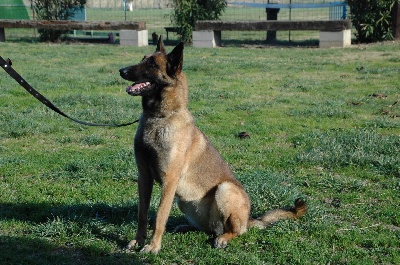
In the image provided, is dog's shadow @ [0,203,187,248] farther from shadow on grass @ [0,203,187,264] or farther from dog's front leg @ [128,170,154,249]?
dog's front leg @ [128,170,154,249]

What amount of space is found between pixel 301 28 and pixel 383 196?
15.7 meters

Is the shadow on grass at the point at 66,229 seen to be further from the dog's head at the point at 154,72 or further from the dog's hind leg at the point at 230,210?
the dog's head at the point at 154,72

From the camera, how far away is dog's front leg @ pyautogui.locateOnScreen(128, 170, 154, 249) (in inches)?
187

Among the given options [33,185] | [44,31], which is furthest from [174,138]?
[44,31]

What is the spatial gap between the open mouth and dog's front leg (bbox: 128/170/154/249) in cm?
72

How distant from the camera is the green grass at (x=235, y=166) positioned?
4.74 m

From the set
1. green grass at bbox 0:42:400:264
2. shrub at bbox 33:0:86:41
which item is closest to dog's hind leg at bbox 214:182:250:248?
green grass at bbox 0:42:400:264

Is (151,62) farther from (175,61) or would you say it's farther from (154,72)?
(175,61)

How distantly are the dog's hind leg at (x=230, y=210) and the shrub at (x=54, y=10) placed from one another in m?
20.6

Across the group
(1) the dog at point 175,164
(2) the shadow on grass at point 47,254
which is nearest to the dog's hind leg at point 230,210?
(1) the dog at point 175,164

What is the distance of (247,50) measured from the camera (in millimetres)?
20422

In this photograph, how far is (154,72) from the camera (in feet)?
15.0

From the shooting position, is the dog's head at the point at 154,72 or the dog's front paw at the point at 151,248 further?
the dog's front paw at the point at 151,248

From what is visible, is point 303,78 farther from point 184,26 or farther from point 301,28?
point 184,26
